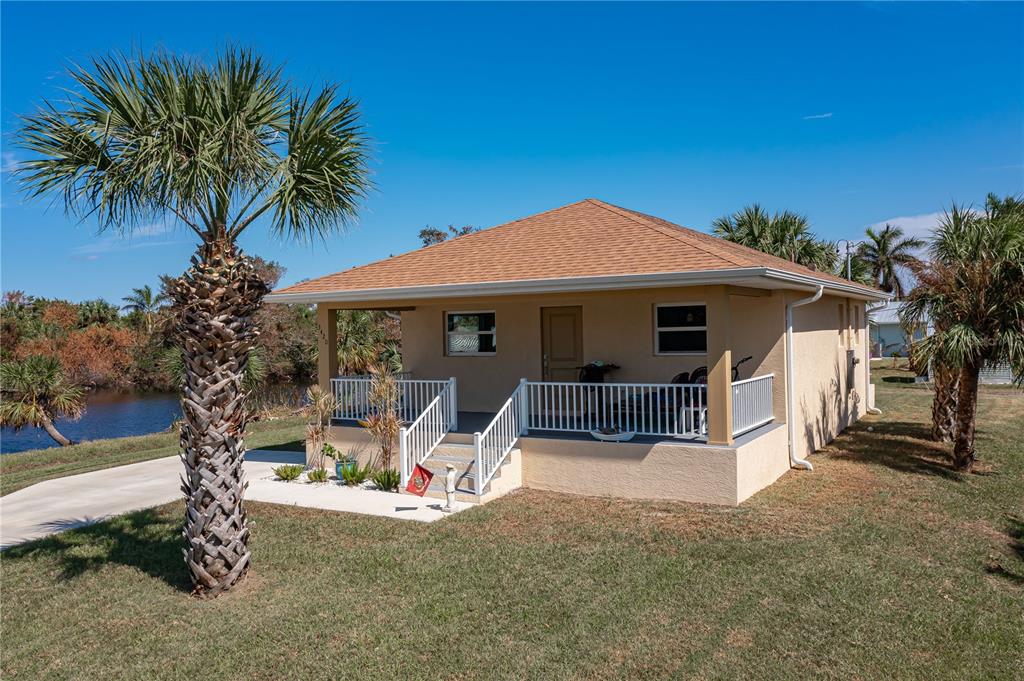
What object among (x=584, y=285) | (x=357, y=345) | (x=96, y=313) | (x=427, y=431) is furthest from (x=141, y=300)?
(x=584, y=285)

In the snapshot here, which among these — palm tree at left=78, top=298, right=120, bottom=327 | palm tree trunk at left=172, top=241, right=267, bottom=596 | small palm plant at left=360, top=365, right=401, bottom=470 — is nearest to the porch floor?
small palm plant at left=360, top=365, right=401, bottom=470

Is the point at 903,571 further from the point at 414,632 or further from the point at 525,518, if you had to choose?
the point at 414,632

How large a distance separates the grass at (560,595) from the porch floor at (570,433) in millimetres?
922

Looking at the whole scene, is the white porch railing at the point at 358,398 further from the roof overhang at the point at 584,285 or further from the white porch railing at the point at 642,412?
the white porch railing at the point at 642,412

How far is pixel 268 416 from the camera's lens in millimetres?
21812

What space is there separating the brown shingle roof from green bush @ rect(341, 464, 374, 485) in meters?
3.03

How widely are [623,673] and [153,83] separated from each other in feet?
21.3

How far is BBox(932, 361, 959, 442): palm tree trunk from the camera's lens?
12738 mm

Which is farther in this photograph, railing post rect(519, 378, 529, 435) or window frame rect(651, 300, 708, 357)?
window frame rect(651, 300, 708, 357)

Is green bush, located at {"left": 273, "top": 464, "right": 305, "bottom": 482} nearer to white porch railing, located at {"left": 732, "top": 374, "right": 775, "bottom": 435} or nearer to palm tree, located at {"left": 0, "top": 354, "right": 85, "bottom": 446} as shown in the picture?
white porch railing, located at {"left": 732, "top": 374, "right": 775, "bottom": 435}

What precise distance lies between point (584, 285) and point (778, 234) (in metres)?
16.3

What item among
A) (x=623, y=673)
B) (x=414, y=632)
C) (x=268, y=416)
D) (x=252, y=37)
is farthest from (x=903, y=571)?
(x=268, y=416)

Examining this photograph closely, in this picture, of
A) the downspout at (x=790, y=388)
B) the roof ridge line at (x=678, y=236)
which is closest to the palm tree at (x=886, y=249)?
the roof ridge line at (x=678, y=236)

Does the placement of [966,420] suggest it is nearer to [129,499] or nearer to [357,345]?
[129,499]
